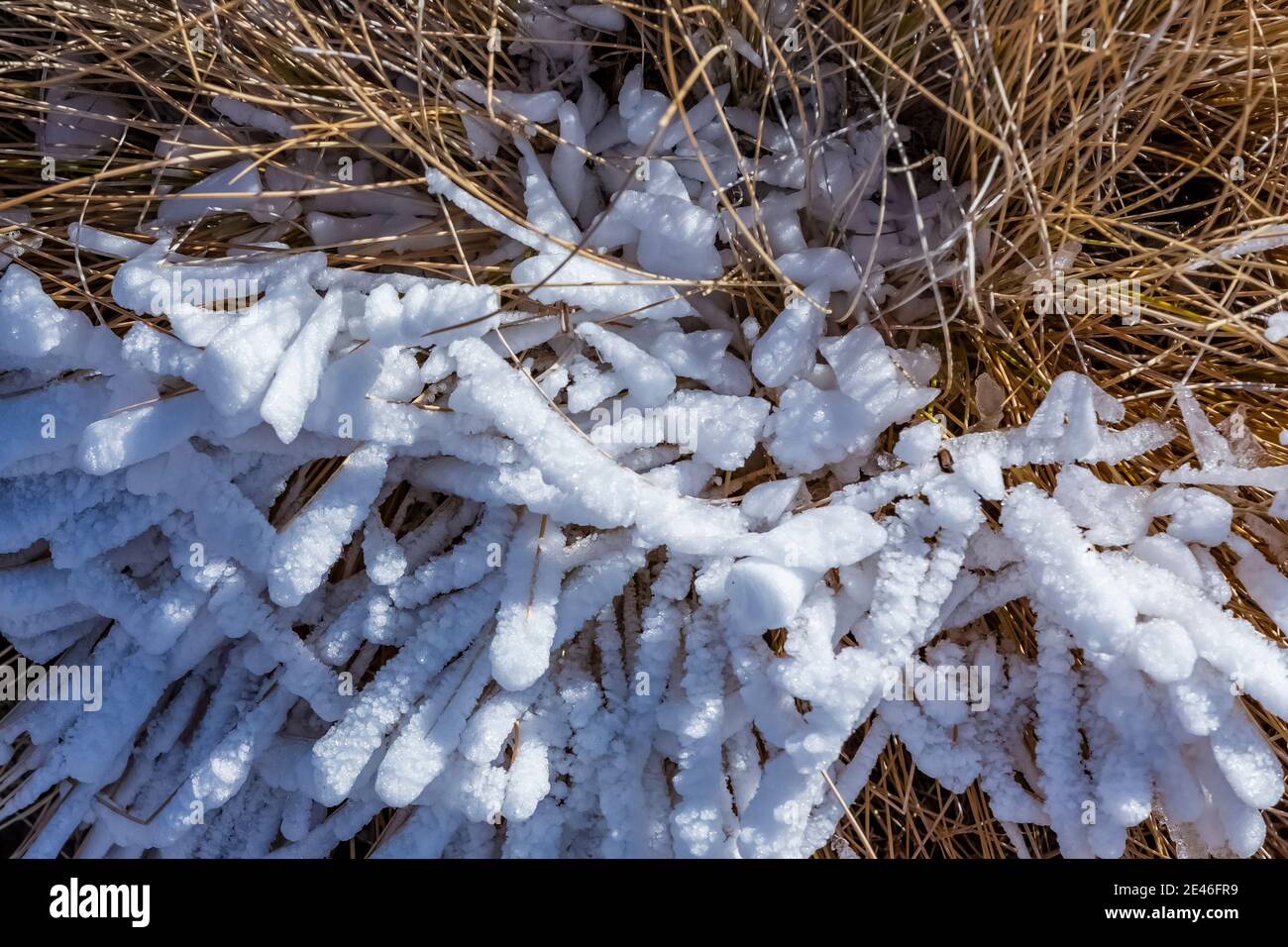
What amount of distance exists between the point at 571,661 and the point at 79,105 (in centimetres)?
60

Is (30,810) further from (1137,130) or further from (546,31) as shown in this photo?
(1137,130)

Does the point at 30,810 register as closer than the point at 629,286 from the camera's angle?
No

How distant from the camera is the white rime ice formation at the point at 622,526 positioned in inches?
24.7

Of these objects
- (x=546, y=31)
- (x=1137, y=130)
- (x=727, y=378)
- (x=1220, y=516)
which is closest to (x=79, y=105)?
(x=546, y=31)

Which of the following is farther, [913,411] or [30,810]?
[30,810]

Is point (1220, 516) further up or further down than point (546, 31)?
further down

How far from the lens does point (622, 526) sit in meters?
0.66

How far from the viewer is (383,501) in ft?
2.45

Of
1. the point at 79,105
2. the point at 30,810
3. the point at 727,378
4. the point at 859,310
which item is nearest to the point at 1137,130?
the point at 859,310

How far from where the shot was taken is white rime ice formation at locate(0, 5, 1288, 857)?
63cm

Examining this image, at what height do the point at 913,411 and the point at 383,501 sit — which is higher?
the point at 913,411

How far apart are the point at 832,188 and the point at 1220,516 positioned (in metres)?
0.34
